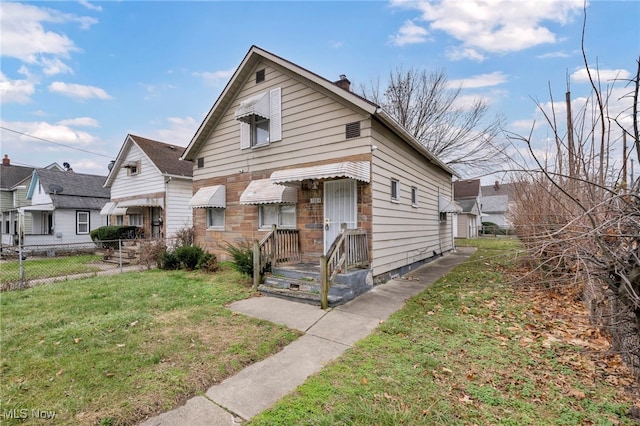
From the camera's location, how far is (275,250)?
800cm

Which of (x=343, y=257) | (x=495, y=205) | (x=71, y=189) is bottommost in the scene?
(x=343, y=257)

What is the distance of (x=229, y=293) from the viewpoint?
7.12 m

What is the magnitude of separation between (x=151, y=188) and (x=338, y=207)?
40.0 feet

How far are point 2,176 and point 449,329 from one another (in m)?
34.4

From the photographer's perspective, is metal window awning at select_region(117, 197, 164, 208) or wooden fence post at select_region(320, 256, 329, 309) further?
metal window awning at select_region(117, 197, 164, 208)

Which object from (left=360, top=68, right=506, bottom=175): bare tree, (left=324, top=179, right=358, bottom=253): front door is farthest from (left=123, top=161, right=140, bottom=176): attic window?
(left=360, top=68, right=506, bottom=175): bare tree

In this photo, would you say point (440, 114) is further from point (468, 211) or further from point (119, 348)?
point (119, 348)

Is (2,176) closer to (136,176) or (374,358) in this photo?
(136,176)

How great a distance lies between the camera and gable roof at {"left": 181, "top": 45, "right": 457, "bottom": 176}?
7.47 m

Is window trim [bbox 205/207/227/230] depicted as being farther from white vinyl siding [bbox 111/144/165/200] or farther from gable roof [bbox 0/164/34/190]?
gable roof [bbox 0/164/34/190]

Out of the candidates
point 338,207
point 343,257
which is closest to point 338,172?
point 338,207

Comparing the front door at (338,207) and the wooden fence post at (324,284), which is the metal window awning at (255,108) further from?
the wooden fence post at (324,284)

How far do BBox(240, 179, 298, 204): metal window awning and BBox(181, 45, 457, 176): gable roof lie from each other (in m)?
3.12

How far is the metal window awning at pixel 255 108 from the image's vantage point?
9172mm
